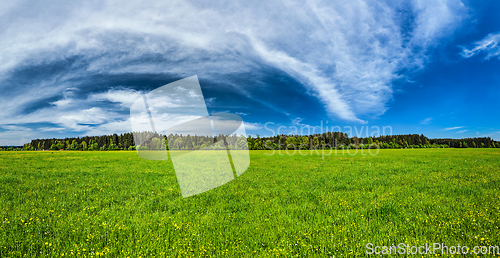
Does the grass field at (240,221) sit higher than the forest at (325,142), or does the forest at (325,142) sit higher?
the forest at (325,142)

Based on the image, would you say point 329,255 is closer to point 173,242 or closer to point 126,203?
point 173,242

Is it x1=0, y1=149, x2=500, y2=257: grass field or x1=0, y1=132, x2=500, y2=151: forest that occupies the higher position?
x1=0, y1=132, x2=500, y2=151: forest

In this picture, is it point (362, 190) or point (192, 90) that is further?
point (362, 190)

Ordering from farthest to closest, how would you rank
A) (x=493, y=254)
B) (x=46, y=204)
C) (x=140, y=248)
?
(x=46, y=204)
(x=140, y=248)
(x=493, y=254)

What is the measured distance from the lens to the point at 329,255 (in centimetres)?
511

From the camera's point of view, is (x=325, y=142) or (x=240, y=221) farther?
(x=325, y=142)

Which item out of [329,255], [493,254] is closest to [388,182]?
[493,254]

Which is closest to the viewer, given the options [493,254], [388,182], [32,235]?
[493,254]

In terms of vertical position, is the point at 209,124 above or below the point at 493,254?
above

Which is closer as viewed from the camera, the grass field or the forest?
the grass field

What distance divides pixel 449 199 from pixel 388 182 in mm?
4177

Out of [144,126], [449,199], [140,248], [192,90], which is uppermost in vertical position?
[192,90]

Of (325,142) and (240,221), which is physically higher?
(325,142)

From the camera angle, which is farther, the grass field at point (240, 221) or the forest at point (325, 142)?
the forest at point (325, 142)
